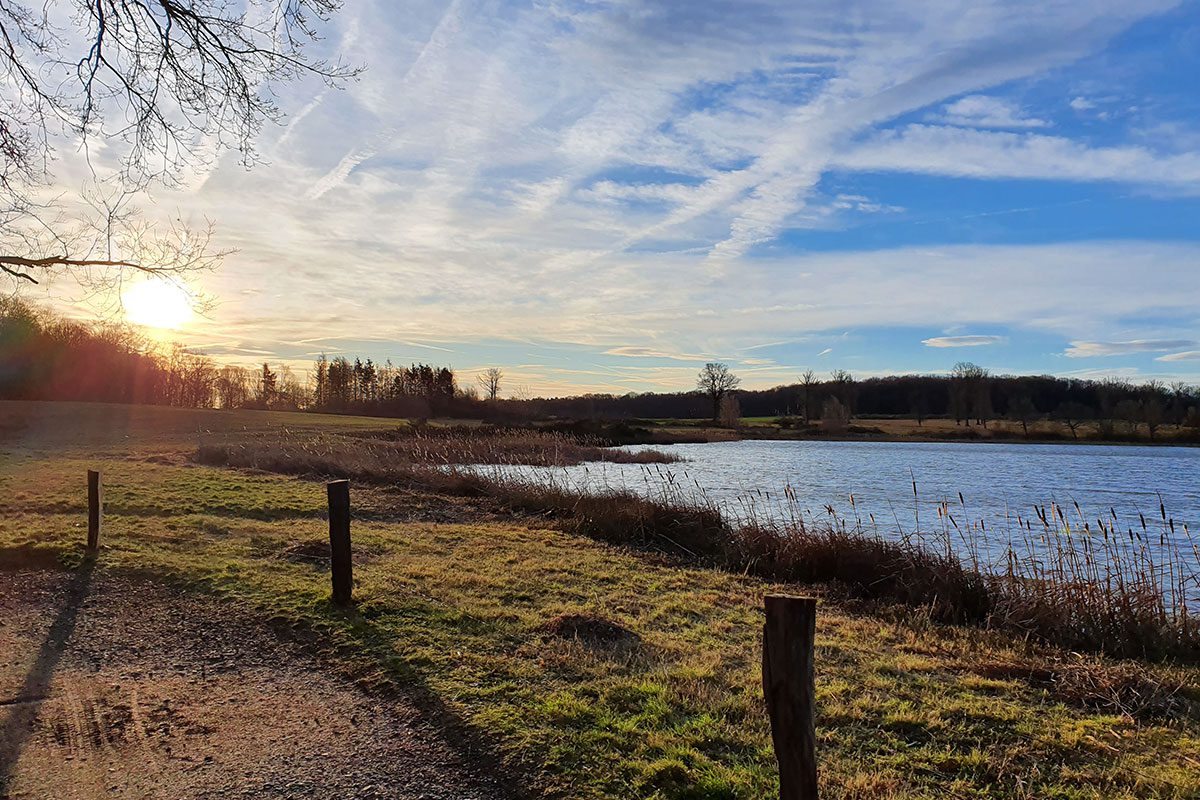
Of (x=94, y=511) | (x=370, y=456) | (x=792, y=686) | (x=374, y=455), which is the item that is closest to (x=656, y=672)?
(x=792, y=686)

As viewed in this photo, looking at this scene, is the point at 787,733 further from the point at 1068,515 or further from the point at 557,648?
the point at 1068,515

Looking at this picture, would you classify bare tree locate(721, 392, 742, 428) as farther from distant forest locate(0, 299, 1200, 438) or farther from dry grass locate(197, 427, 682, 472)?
dry grass locate(197, 427, 682, 472)

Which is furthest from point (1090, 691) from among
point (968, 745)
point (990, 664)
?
point (968, 745)

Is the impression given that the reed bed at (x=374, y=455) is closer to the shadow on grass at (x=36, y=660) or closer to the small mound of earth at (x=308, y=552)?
the small mound of earth at (x=308, y=552)

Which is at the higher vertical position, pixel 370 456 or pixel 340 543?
pixel 340 543

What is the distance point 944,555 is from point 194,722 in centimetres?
982

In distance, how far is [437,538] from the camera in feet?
36.3

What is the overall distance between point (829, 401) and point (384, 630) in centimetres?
7208

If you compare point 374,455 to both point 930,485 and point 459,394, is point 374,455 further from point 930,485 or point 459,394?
point 459,394

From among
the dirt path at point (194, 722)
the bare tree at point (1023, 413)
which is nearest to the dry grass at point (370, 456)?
the dirt path at point (194, 722)

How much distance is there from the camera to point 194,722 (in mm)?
4203

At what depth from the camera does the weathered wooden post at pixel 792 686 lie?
2.73 metres

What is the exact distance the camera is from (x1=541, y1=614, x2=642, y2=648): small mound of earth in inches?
234

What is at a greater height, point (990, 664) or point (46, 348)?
point (46, 348)
